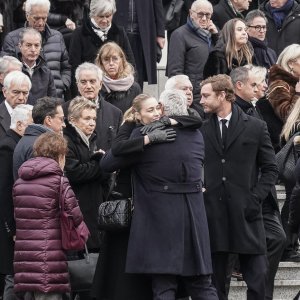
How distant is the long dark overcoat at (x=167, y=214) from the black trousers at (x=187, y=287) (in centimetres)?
12

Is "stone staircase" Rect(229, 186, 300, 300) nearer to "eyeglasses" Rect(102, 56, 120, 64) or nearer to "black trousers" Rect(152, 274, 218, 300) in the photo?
"black trousers" Rect(152, 274, 218, 300)

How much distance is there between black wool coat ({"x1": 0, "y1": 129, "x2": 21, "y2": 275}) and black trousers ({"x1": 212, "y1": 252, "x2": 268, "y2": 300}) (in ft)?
5.53

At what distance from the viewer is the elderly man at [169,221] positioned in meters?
11.9

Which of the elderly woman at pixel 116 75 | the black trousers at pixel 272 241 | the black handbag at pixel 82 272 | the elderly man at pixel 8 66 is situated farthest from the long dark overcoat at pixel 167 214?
the elderly woman at pixel 116 75

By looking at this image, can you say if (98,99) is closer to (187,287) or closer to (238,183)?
(238,183)

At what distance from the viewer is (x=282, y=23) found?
59.1 feet

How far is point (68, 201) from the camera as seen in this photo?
12008 millimetres

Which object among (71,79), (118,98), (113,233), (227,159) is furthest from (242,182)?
(71,79)

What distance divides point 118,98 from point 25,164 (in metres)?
2.97

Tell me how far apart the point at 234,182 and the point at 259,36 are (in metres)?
4.61

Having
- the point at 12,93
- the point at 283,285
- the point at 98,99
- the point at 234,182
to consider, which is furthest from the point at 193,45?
the point at 234,182

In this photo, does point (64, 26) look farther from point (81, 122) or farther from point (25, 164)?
point (25, 164)

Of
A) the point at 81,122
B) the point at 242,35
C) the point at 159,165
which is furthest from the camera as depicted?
the point at 242,35

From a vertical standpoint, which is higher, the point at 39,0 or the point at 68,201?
the point at 39,0
